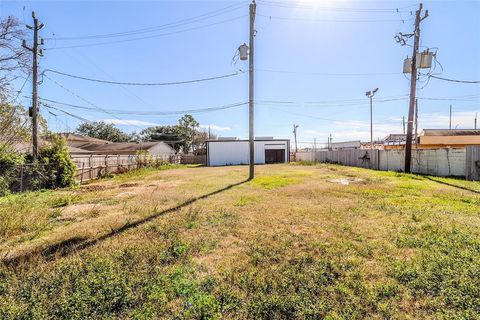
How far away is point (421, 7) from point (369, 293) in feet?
49.9

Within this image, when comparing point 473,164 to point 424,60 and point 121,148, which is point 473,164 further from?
point 121,148

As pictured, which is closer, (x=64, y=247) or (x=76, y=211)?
(x=64, y=247)

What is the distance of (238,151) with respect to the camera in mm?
29297

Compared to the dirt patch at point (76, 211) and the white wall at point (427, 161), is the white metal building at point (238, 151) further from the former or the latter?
the dirt patch at point (76, 211)

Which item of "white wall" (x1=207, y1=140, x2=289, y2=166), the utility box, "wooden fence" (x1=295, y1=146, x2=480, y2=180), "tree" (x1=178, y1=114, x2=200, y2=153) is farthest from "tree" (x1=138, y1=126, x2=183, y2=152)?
the utility box

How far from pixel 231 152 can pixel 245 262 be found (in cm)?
2588

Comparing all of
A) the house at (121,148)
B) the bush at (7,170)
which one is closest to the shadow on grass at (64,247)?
the bush at (7,170)

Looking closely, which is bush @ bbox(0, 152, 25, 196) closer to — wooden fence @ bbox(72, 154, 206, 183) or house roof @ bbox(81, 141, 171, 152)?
wooden fence @ bbox(72, 154, 206, 183)

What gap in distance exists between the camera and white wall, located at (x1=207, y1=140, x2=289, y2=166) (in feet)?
94.9

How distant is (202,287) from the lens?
2871 mm

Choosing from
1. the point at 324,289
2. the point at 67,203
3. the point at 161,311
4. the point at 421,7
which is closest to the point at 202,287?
the point at 161,311

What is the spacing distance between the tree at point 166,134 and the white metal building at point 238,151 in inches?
976

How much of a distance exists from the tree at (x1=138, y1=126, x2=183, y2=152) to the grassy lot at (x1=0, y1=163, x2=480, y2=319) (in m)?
48.0

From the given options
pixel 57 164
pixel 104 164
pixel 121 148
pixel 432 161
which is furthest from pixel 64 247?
pixel 121 148
